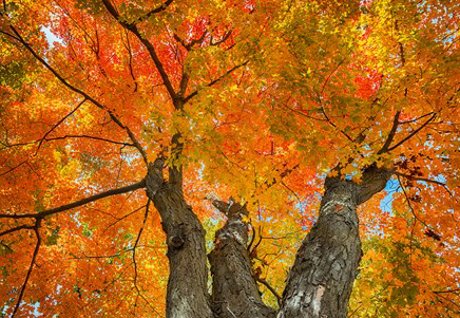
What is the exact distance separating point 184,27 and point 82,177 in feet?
21.9

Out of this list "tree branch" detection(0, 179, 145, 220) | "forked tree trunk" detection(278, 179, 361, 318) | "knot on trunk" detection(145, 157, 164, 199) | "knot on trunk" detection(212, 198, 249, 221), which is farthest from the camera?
"knot on trunk" detection(212, 198, 249, 221)

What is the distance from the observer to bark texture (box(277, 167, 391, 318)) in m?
3.00

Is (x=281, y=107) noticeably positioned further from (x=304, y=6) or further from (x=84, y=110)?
(x=84, y=110)

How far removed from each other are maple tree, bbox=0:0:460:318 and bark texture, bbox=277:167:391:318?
0.7 inches

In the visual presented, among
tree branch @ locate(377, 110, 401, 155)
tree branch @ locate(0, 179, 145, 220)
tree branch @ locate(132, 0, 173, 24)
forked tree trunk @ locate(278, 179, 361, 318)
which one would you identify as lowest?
forked tree trunk @ locate(278, 179, 361, 318)

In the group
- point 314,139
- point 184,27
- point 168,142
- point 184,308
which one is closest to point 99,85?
point 184,27

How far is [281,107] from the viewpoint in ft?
14.6

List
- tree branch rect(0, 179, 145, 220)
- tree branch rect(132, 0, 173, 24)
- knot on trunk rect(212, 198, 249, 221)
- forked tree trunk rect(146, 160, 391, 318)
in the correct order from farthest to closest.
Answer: knot on trunk rect(212, 198, 249, 221) → tree branch rect(0, 179, 145, 220) → tree branch rect(132, 0, 173, 24) → forked tree trunk rect(146, 160, 391, 318)

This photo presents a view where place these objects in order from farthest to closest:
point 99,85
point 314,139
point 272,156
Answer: point 99,85, point 272,156, point 314,139

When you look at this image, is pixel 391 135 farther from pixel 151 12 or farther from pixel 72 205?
pixel 72 205

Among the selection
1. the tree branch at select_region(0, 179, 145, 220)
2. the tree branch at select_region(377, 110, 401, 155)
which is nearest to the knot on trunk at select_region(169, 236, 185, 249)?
the tree branch at select_region(0, 179, 145, 220)

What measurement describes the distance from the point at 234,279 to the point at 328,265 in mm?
1348

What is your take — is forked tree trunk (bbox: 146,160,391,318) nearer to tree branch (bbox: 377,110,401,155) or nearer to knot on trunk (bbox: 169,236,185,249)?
knot on trunk (bbox: 169,236,185,249)

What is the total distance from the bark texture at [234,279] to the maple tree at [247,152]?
2cm
